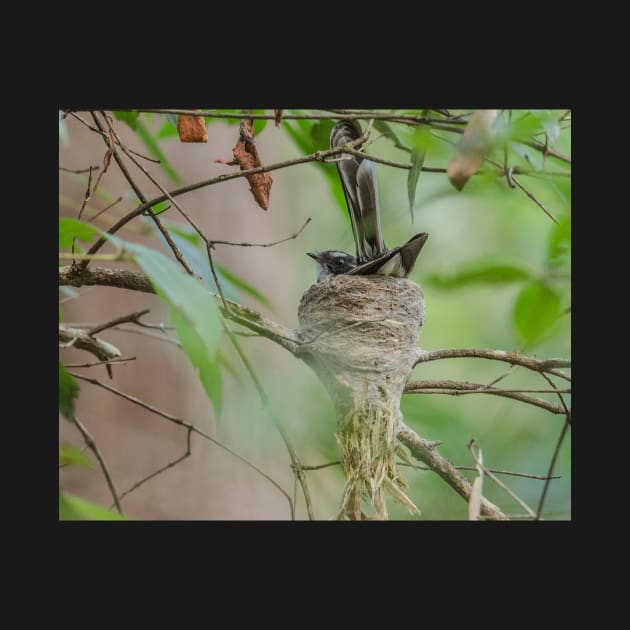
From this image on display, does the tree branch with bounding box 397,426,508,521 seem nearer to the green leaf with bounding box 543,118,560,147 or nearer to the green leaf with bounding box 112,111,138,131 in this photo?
the green leaf with bounding box 543,118,560,147

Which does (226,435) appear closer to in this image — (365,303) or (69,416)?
(365,303)

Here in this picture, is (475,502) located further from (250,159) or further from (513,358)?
(250,159)

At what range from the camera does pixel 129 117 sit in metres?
1.97

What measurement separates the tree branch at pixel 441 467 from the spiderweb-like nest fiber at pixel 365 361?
0.06 metres

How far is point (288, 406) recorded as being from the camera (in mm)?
2203

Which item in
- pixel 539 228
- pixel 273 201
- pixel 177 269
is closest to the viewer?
pixel 177 269

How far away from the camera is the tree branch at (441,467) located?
1.93 m

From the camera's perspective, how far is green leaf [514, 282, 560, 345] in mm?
1956

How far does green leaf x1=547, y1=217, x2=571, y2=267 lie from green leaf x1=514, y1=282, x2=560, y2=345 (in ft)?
0.26

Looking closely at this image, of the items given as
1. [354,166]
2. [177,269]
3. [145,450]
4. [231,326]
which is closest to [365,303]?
[354,166]

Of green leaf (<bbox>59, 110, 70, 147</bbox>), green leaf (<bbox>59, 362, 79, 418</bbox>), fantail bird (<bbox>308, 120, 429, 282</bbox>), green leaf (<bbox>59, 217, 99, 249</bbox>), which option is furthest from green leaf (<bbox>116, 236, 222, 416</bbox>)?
fantail bird (<bbox>308, 120, 429, 282</bbox>)

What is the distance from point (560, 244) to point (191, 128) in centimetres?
99

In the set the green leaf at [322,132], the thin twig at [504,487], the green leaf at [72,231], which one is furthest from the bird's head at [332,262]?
the green leaf at [72,231]

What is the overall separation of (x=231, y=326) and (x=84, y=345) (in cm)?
42
